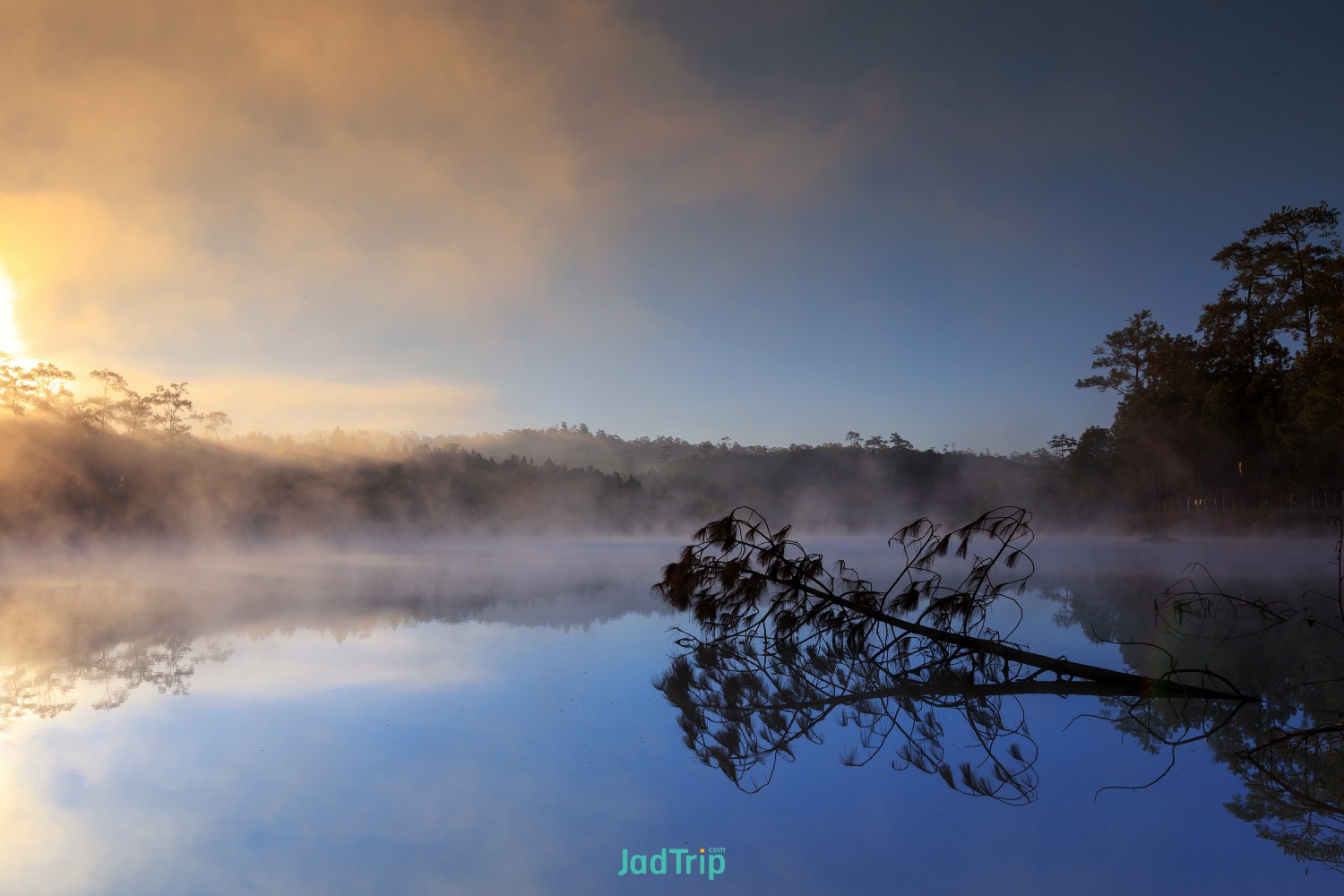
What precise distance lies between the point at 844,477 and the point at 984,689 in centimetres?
5048

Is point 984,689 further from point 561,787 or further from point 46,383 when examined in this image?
point 46,383

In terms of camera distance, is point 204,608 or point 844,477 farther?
point 844,477

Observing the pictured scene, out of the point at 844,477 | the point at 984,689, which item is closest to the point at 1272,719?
the point at 984,689

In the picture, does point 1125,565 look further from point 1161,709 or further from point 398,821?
point 398,821

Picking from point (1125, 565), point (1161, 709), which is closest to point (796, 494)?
point (1125, 565)

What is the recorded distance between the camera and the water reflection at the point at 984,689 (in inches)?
117

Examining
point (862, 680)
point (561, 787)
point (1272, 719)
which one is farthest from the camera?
point (862, 680)

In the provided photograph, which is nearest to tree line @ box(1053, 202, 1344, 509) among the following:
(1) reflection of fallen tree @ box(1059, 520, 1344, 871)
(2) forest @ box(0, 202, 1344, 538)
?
(2) forest @ box(0, 202, 1344, 538)

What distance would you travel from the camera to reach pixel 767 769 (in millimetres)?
3094

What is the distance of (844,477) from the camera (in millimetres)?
54281

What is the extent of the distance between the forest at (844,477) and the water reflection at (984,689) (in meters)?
15.5

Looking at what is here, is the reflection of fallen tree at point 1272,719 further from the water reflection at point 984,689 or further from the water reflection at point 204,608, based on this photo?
the water reflection at point 204,608

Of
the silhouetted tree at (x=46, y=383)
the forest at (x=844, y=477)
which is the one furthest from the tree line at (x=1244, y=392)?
the silhouetted tree at (x=46, y=383)

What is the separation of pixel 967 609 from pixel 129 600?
364 inches
